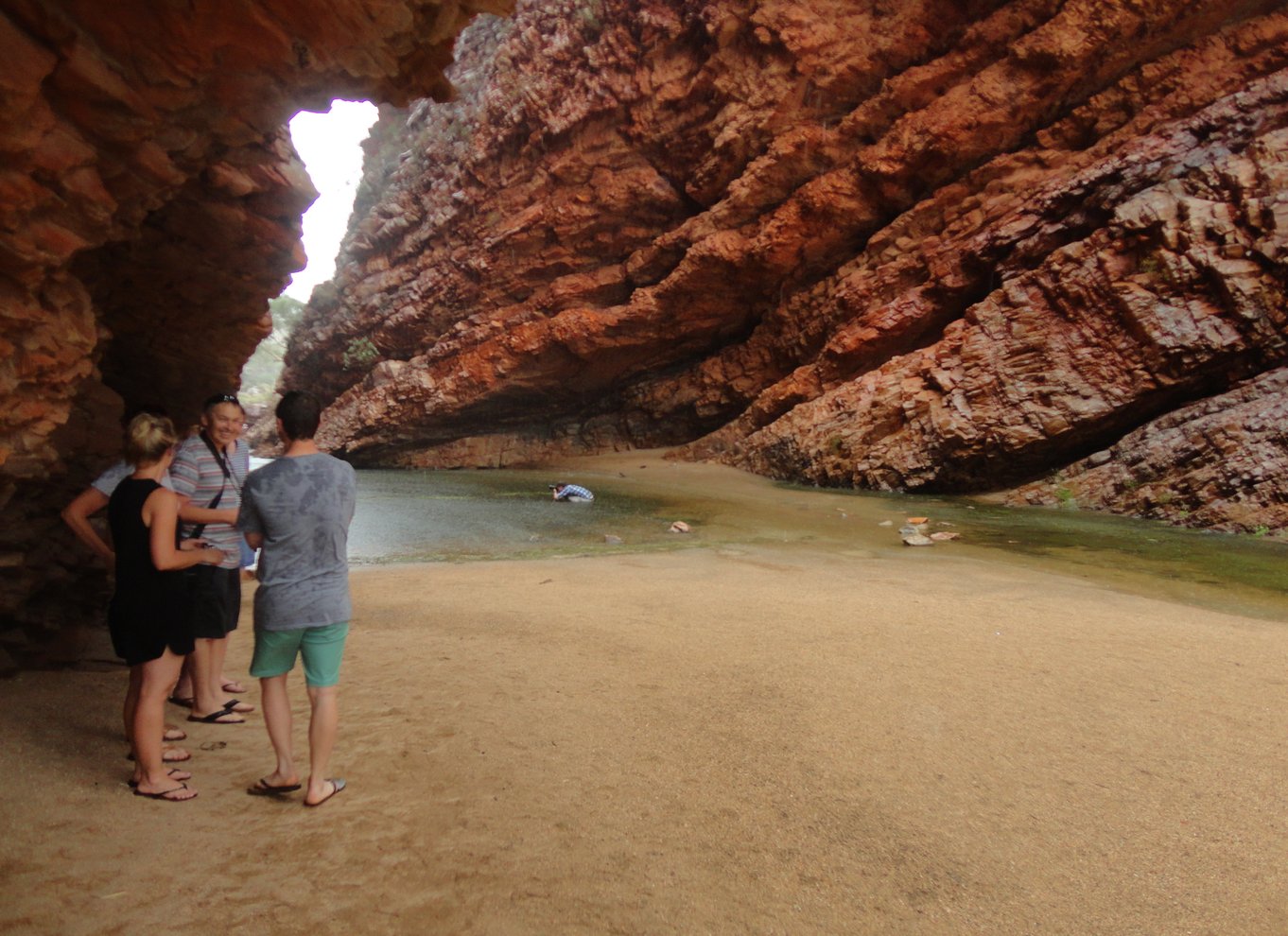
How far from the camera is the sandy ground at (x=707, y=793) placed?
191 cm

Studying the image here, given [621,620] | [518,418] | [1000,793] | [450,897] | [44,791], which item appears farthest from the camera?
[518,418]

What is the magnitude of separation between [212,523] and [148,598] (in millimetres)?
703

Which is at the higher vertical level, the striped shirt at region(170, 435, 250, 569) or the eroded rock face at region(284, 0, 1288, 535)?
the eroded rock face at region(284, 0, 1288, 535)

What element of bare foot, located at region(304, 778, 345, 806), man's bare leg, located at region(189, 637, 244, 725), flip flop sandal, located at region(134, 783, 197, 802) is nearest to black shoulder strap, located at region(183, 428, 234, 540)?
man's bare leg, located at region(189, 637, 244, 725)

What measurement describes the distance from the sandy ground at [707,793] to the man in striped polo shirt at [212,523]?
0.27 metres

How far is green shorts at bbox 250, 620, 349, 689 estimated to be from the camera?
8.13 feet

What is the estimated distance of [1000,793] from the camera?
2605 millimetres

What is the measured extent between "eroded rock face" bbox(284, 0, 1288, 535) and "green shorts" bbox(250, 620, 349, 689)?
14143 millimetres

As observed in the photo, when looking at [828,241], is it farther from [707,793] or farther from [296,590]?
Answer: [296,590]

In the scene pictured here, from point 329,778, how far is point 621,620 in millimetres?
2632

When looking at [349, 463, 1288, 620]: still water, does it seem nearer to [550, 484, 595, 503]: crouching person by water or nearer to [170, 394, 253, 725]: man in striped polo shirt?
[550, 484, 595, 503]: crouching person by water

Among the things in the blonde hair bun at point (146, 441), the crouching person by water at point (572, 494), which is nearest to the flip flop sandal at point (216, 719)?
the blonde hair bun at point (146, 441)

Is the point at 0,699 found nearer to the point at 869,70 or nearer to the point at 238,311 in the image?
the point at 238,311

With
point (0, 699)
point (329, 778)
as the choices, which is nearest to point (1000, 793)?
point (329, 778)
